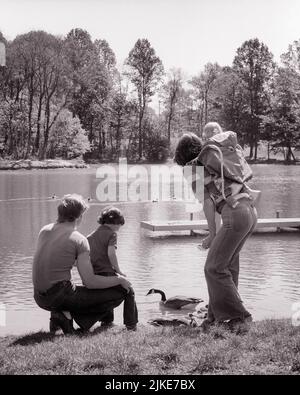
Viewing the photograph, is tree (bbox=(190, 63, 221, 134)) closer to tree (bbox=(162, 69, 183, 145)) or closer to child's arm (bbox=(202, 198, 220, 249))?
tree (bbox=(162, 69, 183, 145))

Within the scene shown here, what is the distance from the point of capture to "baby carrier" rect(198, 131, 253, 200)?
5.46m

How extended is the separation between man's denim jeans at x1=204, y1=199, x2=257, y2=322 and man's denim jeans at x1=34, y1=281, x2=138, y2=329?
0.76 meters

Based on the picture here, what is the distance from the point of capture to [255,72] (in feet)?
221

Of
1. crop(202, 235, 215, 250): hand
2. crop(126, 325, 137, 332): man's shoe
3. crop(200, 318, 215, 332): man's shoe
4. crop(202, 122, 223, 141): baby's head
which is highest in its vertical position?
crop(202, 122, 223, 141): baby's head

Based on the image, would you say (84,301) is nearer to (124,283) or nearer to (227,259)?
(124,283)

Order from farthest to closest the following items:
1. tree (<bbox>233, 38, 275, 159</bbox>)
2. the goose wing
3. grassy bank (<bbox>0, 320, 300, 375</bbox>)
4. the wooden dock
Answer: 1. tree (<bbox>233, 38, 275, 159</bbox>)
2. the wooden dock
3. the goose wing
4. grassy bank (<bbox>0, 320, 300, 375</bbox>)

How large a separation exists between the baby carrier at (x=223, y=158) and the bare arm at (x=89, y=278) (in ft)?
3.95

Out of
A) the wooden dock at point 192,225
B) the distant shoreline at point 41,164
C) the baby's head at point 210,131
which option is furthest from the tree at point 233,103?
the baby's head at point 210,131

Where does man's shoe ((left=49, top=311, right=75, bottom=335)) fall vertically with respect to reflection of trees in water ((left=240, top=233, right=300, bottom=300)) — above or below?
above

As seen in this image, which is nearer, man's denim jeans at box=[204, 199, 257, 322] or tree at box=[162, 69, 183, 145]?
man's denim jeans at box=[204, 199, 257, 322]

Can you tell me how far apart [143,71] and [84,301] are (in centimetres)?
6237

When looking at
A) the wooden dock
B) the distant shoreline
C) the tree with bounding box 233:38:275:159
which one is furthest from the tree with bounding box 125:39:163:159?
the wooden dock

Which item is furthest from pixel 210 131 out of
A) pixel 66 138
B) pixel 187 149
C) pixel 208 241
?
pixel 66 138

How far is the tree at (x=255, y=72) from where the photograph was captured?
6688 cm
